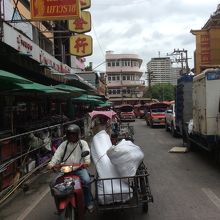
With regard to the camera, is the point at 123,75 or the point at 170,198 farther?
the point at 123,75

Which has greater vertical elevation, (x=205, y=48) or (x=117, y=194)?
(x=205, y=48)

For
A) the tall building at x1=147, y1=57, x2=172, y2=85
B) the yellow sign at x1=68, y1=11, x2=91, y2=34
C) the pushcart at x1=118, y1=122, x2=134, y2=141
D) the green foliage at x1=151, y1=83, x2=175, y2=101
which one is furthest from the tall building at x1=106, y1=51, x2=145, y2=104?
the pushcart at x1=118, y1=122, x2=134, y2=141

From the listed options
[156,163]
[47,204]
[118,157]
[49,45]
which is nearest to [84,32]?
[49,45]

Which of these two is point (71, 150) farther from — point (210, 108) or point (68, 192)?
point (210, 108)

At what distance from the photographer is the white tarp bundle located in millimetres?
6840

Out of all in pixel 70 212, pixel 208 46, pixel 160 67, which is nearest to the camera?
pixel 70 212

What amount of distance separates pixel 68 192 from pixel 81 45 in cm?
2155

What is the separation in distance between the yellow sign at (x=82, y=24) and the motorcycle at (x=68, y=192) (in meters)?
20.3

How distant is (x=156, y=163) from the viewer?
47.3 feet

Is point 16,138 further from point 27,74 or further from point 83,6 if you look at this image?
point 83,6

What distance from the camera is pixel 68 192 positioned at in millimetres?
6219

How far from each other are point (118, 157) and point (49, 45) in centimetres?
2358

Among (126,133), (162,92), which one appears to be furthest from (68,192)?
(162,92)

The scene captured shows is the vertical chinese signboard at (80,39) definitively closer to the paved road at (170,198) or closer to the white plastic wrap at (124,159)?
the paved road at (170,198)
